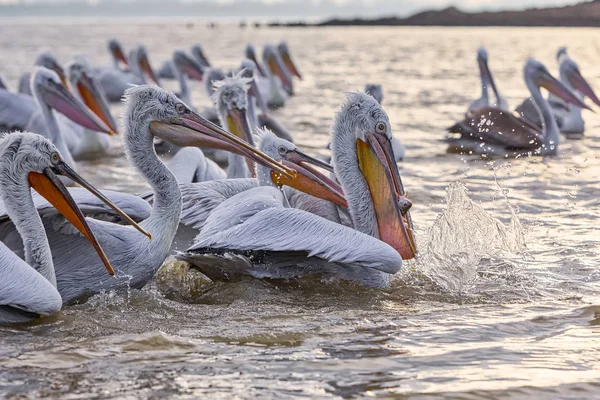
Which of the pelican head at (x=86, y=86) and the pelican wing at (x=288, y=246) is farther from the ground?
the pelican head at (x=86, y=86)

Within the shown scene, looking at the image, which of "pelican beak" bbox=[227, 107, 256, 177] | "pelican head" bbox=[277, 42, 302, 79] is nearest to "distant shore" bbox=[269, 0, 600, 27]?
"pelican head" bbox=[277, 42, 302, 79]

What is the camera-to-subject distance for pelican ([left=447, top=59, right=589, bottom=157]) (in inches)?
367

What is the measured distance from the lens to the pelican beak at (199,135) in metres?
4.36

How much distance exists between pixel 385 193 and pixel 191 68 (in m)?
9.55

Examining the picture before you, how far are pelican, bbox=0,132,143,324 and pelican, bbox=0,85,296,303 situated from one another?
22 cm

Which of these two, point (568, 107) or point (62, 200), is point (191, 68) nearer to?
point (568, 107)

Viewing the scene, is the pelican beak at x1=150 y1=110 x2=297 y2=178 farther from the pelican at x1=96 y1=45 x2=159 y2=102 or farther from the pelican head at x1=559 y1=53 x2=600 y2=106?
the pelican at x1=96 y1=45 x2=159 y2=102

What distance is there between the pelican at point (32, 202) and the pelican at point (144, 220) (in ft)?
0.72

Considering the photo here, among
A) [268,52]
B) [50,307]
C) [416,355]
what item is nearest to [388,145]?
[416,355]

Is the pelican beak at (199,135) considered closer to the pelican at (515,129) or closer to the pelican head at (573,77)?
the pelican at (515,129)

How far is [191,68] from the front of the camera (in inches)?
549

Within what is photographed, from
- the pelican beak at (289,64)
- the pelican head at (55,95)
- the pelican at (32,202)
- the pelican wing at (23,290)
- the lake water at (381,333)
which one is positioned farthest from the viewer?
the pelican beak at (289,64)

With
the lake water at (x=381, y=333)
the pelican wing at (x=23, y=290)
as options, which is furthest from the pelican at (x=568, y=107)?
the pelican wing at (x=23, y=290)

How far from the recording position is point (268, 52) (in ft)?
50.6
